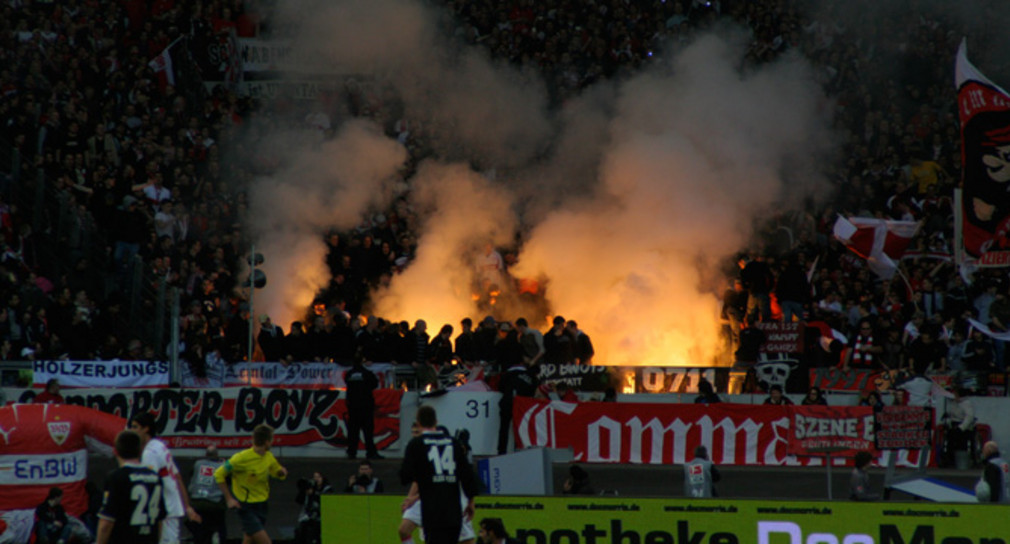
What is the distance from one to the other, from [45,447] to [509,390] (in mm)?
7003

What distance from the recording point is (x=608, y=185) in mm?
21781

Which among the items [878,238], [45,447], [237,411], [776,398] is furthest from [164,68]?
[45,447]

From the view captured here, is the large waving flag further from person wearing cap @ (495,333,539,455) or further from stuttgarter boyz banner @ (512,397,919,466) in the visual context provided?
stuttgarter boyz banner @ (512,397,919,466)

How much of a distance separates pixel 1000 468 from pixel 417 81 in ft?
47.5

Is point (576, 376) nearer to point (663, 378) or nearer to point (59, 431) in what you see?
point (663, 378)

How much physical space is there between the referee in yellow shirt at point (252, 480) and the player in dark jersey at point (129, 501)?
3055 millimetres

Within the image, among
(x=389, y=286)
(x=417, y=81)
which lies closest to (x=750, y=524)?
(x=389, y=286)

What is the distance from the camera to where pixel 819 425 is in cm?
1559

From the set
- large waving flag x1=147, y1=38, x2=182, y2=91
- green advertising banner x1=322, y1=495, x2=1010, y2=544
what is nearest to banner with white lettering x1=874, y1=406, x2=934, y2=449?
green advertising banner x1=322, y1=495, x2=1010, y2=544

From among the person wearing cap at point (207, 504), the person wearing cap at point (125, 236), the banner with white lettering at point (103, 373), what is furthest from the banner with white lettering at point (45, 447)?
the person wearing cap at point (125, 236)

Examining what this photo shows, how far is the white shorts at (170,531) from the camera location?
8.59 metres

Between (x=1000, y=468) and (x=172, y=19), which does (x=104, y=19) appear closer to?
(x=172, y=19)

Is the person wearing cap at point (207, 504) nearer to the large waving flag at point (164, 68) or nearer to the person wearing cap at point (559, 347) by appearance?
the person wearing cap at point (559, 347)

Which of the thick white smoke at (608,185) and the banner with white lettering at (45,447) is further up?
the thick white smoke at (608,185)
